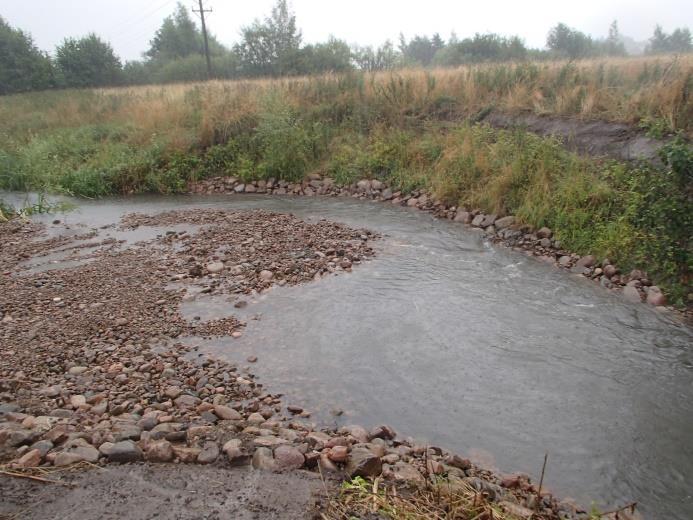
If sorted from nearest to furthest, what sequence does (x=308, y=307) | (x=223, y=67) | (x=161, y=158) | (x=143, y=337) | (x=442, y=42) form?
(x=143, y=337) → (x=308, y=307) → (x=161, y=158) → (x=223, y=67) → (x=442, y=42)

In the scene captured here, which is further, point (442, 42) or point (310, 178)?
point (442, 42)

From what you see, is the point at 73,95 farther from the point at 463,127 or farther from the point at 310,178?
the point at 463,127

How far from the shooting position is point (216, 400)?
4.50 meters

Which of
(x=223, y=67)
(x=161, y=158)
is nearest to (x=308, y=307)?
(x=161, y=158)

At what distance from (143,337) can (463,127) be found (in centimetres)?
896

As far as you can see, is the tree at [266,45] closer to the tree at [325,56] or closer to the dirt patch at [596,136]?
the tree at [325,56]

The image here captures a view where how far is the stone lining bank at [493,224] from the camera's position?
277 inches

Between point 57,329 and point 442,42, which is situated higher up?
point 442,42

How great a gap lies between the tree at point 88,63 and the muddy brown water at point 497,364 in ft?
119

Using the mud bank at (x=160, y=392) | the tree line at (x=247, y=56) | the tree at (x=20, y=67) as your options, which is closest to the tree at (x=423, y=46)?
the tree line at (x=247, y=56)

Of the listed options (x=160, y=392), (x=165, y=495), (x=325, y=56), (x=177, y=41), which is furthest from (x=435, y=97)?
(x=177, y=41)

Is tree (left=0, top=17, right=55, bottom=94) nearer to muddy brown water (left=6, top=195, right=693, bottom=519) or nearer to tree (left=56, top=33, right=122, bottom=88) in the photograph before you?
tree (left=56, top=33, right=122, bottom=88)

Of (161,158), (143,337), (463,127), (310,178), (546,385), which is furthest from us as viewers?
(161,158)

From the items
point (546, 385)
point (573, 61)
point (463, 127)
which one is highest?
point (573, 61)
